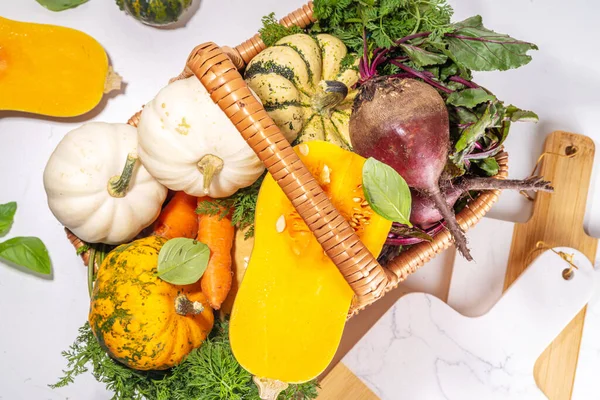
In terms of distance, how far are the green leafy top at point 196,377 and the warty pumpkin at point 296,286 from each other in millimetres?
137

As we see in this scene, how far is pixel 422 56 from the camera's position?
106 centimetres

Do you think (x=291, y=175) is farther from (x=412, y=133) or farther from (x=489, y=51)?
(x=489, y=51)

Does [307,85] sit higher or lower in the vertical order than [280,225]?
higher

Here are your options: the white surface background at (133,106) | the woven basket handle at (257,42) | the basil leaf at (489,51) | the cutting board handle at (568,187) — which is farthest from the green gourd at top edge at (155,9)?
the cutting board handle at (568,187)

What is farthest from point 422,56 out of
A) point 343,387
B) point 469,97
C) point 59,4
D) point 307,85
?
point 59,4

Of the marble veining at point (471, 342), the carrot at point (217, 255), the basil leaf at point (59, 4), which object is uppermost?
the basil leaf at point (59, 4)

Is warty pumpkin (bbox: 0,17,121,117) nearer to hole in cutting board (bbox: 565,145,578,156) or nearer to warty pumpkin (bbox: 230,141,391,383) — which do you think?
warty pumpkin (bbox: 230,141,391,383)

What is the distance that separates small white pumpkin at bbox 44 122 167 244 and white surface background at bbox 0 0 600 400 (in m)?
0.29

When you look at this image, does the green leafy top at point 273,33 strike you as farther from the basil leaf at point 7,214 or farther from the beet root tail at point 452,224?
the basil leaf at point 7,214

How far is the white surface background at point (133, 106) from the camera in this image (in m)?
1.31

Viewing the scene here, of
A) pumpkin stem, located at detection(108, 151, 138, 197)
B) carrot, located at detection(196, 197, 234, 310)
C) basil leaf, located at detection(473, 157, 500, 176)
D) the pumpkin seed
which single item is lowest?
basil leaf, located at detection(473, 157, 500, 176)

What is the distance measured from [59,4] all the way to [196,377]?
998 millimetres

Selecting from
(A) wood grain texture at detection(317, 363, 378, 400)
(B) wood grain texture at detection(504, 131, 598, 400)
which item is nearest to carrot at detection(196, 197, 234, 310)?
(A) wood grain texture at detection(317, 363, 378, 400)

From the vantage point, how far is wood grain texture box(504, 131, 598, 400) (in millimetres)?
1391
